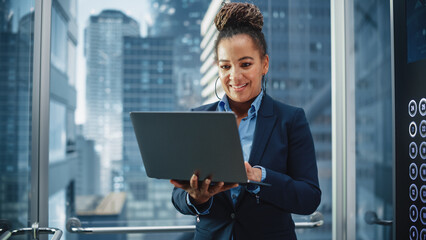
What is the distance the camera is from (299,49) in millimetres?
2121

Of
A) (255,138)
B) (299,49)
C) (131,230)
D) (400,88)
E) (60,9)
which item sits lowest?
(131,230)

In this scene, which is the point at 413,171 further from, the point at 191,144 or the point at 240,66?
the point at 191,144

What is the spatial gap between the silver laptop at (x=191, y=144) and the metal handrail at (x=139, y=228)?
96 centimetres

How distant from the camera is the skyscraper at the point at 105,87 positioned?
6.61ft

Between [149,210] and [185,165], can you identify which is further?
[149,210]

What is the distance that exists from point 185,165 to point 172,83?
A: 1.09 m

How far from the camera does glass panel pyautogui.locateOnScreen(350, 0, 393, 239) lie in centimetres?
185

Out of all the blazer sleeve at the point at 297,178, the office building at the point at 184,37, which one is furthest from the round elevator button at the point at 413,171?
the office building at the point at 184,37

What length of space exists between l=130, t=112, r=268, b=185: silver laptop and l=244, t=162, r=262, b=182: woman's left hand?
89 mm

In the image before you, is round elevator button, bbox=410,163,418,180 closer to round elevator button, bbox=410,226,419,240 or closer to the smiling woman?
round elevator button, bbox=410,226,419,240

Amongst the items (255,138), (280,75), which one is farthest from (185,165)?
(280,75)

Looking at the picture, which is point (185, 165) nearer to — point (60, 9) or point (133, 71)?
point (133, 71)

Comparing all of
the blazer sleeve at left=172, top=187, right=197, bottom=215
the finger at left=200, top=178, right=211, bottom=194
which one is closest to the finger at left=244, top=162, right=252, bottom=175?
the finger at left=200, top=178, right=211, bottom=194

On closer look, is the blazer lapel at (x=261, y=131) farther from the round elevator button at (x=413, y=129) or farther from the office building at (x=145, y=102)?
the office building at (x=145, y=102)
